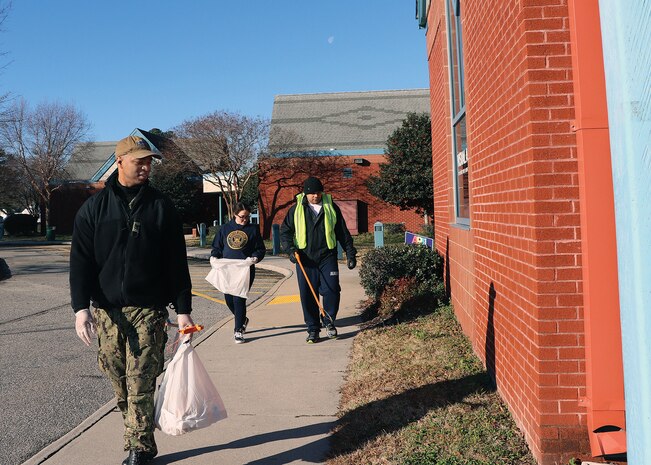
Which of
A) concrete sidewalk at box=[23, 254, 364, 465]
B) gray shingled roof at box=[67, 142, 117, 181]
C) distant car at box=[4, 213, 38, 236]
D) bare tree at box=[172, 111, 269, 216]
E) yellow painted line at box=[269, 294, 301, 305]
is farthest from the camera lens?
gray shingled roof at box=[67, 142, 117, 181]

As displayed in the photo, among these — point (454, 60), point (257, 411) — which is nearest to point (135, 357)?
point (257, 411)

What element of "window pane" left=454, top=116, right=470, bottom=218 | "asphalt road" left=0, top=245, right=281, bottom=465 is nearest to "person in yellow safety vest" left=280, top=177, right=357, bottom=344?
"window pane" left=454, top=116, right=470, bottom=218

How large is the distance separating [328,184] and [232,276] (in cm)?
2819

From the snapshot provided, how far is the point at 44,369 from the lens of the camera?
20.9 ft

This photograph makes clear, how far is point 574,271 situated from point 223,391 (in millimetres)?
3263

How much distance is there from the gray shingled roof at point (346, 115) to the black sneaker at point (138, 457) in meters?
32.1

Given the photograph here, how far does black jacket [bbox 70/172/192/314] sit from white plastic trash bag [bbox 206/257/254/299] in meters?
3.53

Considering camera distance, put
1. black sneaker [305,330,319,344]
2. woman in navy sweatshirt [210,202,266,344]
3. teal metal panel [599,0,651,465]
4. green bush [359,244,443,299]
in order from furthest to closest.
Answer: green bush [359,244,443,299]
woman in navy sweatshirt [210,202,266,344]
black sneaker [305,330,319,344]
teal metal panel [599,0,651,465]

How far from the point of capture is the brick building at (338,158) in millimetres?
34969

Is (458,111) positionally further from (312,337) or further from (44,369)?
(44,369)

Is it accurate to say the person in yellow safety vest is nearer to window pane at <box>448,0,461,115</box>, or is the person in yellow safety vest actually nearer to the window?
the window

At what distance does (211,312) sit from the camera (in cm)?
1006

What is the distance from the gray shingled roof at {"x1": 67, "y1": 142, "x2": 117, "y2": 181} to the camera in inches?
1916

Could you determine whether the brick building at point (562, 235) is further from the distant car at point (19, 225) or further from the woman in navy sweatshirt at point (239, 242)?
the distant car at point (19, 225)
